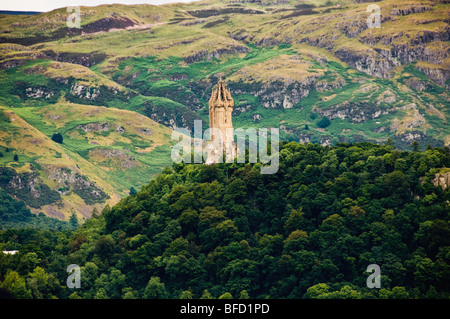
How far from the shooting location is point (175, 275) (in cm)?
11231

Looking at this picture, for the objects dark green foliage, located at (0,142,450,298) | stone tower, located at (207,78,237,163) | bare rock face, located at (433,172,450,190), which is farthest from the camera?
stone tower, located at (207,78,237,163)

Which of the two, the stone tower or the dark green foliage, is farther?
the stone tower

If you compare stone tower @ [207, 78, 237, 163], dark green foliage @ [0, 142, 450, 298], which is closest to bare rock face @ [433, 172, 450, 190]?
dark green foliage @ [0, 142, 450, 298]

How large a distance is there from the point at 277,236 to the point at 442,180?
22821mm

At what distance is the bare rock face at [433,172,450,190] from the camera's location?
113750 mm

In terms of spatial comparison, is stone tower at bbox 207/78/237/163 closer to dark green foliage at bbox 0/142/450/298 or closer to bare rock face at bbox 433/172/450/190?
dark green foliage at bbox 0/142/450/298

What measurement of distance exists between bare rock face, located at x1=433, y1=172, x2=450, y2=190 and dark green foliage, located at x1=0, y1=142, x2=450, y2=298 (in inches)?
33.3

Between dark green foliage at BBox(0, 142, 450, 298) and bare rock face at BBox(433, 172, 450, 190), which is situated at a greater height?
bare rock face at BBox(433, 172, 450, 190)

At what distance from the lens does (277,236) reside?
114562 mm

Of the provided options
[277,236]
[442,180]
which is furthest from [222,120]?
[442,180]

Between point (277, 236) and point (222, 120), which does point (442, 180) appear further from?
point (222, 120)
